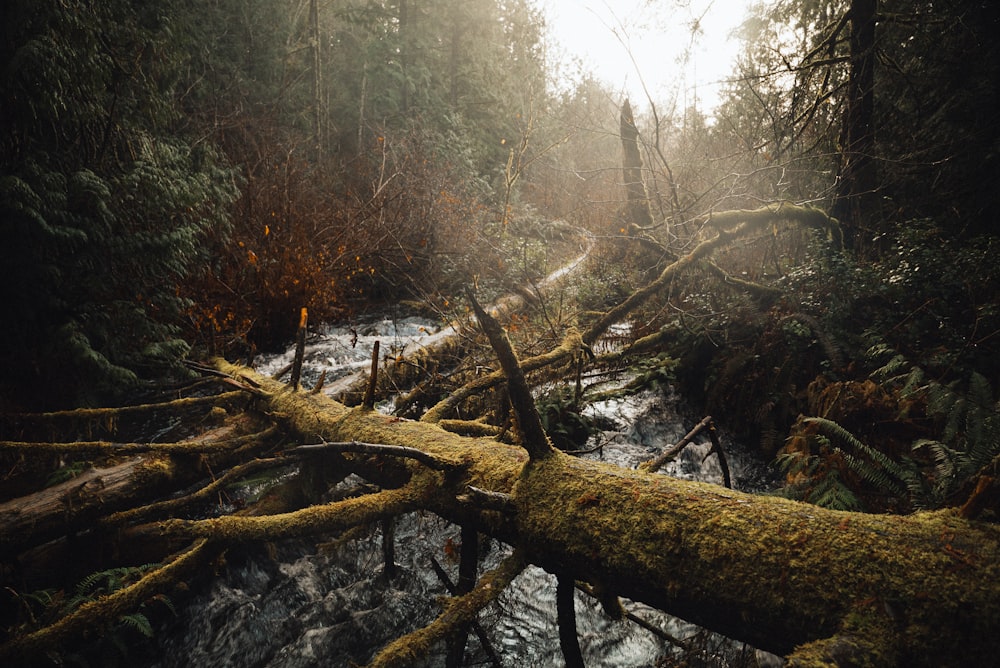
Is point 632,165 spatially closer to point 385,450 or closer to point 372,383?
point 372,383

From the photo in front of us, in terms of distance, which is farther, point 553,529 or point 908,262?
point 908,262

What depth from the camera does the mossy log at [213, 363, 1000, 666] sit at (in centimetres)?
135

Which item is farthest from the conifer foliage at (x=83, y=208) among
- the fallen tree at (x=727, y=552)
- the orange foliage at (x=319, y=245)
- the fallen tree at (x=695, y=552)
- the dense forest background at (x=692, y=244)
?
the fallen tree at (x=727, y=552)

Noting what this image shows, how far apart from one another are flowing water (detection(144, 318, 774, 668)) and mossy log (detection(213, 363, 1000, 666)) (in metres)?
1.14

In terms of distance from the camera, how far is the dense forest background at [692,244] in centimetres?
387

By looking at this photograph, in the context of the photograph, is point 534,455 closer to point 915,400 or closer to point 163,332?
point 915,400

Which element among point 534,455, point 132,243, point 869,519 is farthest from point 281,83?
point 869,519

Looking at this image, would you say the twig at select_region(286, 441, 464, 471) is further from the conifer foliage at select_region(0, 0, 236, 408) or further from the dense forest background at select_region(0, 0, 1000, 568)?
the conifer foliage at select_region(0, 0, 236, 408)

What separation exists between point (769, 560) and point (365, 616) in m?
2.58

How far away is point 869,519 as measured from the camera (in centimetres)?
166

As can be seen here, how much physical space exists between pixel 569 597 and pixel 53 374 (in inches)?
202

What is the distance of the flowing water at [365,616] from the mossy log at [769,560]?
45.0 inches

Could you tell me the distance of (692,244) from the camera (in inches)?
277

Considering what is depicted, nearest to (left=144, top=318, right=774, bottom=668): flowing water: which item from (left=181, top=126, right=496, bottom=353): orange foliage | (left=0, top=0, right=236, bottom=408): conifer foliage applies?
(left=0, top=0, right=236, bottom=408): conifer foliage
